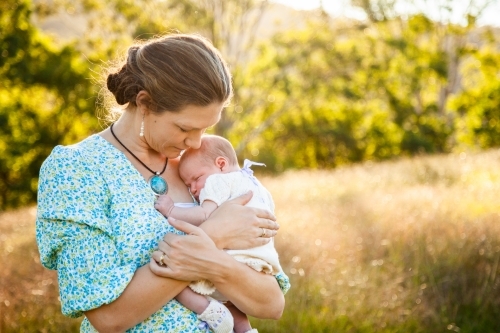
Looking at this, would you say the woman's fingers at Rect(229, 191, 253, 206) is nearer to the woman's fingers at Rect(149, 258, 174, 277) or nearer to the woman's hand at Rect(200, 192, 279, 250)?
the woman's hand at Rect(200, 192, 279, 250)

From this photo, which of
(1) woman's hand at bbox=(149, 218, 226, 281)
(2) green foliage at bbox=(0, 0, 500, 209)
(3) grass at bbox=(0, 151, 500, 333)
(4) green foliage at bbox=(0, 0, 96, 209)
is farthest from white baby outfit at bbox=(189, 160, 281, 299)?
(4) green foliage at bbox=(0, 0, 96, 209)

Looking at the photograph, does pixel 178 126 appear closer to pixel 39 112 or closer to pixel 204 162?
pixel 204 162

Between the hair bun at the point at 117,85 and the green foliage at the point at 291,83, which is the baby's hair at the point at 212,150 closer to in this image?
the hair bun at the point at 117,85

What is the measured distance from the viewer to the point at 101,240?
186 cm

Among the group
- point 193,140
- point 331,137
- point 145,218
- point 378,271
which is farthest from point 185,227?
point 331,137

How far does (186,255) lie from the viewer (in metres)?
1.88

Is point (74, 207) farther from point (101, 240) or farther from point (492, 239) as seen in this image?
point (492, 239)

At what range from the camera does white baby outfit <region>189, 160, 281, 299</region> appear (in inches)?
80.7

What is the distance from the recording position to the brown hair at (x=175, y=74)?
79.0 inches

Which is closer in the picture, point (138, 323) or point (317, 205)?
point (138, 323)

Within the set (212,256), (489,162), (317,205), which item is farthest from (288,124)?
(212,256)

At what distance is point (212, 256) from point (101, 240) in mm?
364

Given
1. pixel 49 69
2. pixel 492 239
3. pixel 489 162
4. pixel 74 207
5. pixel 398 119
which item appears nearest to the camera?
pixel 74 207

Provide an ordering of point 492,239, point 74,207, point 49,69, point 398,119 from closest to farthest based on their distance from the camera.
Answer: point 74,207 → point 492,239 → point 49,69 → point 398,119
